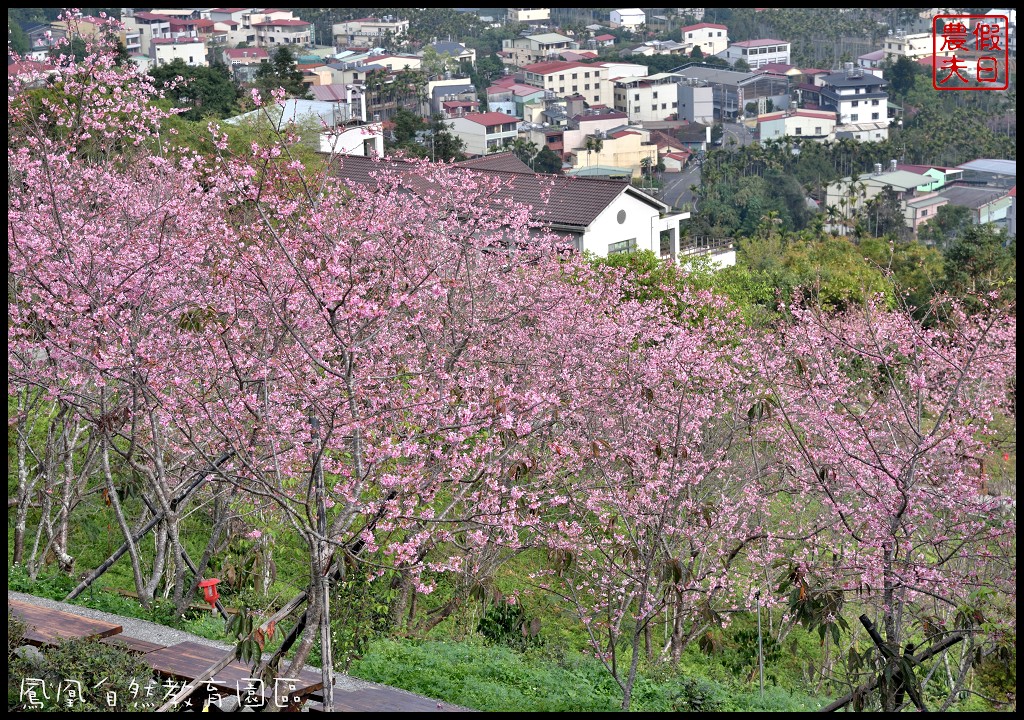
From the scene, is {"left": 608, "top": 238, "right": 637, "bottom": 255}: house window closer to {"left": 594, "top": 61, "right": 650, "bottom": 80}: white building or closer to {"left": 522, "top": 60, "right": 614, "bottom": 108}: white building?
{"left": 522, "top": 60, "right": 614, "bottom": 108}: white building

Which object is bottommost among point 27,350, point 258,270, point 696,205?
point 696,205

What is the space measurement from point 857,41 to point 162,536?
10767 cm

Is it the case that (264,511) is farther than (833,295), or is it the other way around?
(833,295)

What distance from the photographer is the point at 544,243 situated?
13484 mm

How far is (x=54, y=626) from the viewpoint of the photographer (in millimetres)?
7027

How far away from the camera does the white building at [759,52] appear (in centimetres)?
10138

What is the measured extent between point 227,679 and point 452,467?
1.79 m

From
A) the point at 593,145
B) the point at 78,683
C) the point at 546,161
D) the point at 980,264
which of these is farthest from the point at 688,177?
the point at 78,683

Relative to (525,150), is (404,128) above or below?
above

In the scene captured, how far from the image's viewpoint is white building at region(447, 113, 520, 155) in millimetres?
71812

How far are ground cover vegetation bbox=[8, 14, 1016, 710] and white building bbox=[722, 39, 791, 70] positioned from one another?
9412cm

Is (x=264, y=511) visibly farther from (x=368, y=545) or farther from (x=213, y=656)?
(x=368, y=545)

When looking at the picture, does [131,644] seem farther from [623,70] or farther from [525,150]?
[623,70]

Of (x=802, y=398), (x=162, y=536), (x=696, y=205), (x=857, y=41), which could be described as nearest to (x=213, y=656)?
(x=162, y=536)
